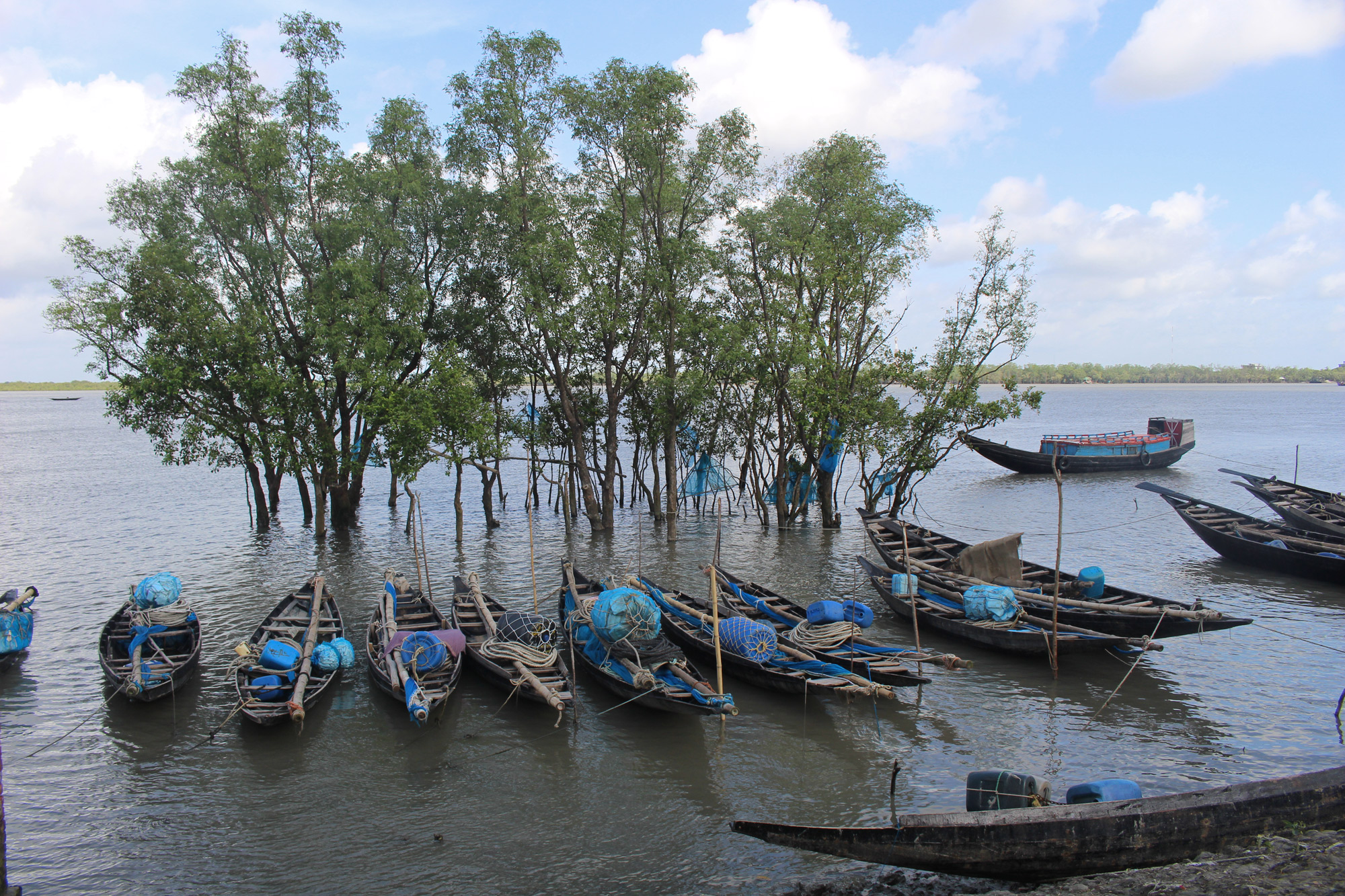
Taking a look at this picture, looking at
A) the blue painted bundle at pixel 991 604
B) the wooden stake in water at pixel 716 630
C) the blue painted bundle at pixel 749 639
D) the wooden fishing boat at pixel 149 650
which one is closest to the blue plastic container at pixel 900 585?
the blue painted bundle at pixel 991 604

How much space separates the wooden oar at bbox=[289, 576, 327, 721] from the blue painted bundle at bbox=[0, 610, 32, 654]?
5.25 metres

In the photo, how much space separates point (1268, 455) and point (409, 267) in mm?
58897

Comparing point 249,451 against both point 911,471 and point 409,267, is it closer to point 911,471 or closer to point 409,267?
point 409,267

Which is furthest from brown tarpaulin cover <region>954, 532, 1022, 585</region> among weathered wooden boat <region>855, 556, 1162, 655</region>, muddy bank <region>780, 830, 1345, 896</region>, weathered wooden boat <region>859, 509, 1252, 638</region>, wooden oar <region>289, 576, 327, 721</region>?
wooden oar <region>289, 576, 327, 721</region>

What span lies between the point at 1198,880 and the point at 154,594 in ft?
59.7

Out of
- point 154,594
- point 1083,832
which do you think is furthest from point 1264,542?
point 154,594

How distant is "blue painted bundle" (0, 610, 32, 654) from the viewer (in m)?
14.7

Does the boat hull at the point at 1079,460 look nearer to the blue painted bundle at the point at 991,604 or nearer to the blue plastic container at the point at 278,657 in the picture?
the blue painted bundle at the point at 991,604

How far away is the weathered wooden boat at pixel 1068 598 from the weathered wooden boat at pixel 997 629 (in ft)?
1.09

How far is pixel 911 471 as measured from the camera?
27859 millimetres

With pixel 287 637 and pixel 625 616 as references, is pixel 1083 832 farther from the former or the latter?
pixel 287 637

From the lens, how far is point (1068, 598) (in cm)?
1672

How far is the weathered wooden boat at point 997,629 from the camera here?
14086 mm

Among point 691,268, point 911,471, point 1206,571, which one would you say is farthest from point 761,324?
point 1206,571
